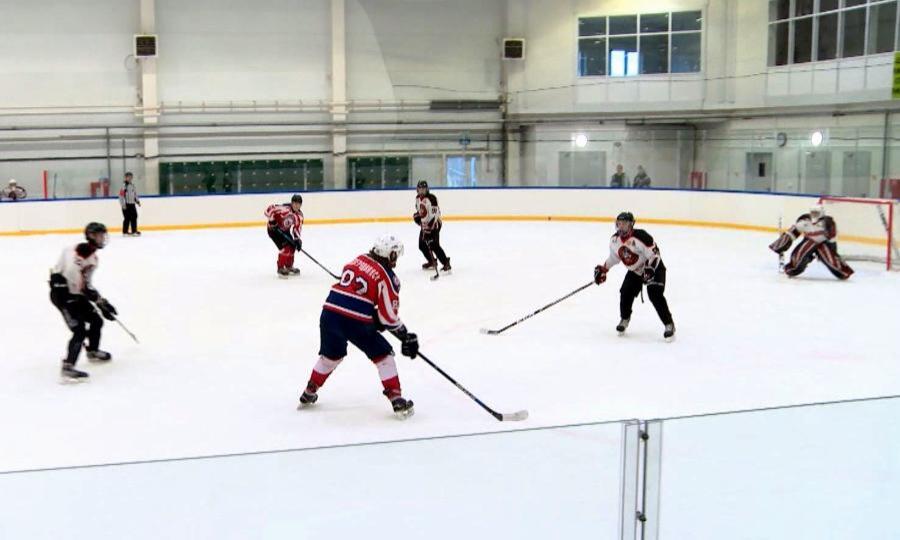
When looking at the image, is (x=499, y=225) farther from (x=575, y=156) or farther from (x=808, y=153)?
(x=808, y=153)

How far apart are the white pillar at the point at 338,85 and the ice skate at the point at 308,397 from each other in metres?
15.5

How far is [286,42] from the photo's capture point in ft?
70.4

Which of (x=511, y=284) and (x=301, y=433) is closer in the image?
(x=301, y=433)

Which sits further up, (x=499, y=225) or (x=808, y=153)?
(x=808, y=153)

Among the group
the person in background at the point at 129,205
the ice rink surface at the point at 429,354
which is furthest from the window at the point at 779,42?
the person in background at the point at 129,205

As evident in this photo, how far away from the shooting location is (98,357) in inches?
290

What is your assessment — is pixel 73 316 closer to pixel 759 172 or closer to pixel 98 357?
pixel 98 357

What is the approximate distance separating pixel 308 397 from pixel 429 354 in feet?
5.74

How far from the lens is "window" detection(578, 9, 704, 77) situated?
2188cm

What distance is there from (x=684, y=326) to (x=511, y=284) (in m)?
2.72

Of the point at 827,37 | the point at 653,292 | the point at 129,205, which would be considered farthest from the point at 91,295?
the point at 827,37

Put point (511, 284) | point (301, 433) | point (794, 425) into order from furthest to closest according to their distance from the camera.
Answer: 1. point (511, 284)
2. point (301, 433)
3. point (794, 425)

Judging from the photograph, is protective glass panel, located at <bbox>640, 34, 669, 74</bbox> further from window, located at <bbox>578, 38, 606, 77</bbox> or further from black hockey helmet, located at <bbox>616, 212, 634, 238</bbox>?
black hockey helmet, located at <bbox>616, 212, 634, 238</bbox>

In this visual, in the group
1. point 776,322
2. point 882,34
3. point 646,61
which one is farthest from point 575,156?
point 776,322
